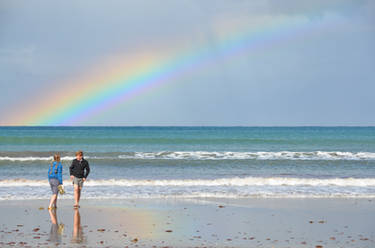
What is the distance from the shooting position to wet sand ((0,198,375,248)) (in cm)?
973

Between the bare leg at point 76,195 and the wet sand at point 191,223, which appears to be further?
the bare leg at point 76,195

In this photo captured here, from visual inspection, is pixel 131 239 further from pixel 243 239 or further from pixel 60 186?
pixel 60 186

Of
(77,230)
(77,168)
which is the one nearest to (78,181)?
(77,168)

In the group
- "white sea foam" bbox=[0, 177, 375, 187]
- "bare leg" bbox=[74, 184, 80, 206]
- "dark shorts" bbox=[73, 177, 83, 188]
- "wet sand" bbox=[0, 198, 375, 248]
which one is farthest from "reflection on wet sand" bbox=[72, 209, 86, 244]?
"white sea foam" bbox=[0, 177, 375, 187]

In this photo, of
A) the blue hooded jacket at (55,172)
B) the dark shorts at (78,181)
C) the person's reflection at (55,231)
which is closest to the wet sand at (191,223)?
the person's reflection at (55,231)

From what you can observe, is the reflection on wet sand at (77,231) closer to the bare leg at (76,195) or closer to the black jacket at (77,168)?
the bare leg at (76,195)

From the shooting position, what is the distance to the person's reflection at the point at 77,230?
9.79 metres

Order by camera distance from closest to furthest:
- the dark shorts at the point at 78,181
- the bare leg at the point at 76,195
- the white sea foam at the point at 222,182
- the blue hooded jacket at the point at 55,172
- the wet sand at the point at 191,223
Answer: the wet sand at the point at 191,223 < the blue hooded jacket at the point at 55,172 < the bare leg at the point at 76,195 < the dark shorts at the point at 78,181 < the white sea foam at the point at 222,182

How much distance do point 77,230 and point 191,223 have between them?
258 centimetres

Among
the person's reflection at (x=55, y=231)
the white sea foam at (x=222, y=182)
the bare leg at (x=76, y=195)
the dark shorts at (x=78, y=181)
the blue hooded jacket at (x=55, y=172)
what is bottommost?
the person's reflection at (x=55, y=231)

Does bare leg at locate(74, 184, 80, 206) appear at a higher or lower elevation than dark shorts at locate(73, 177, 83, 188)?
lower

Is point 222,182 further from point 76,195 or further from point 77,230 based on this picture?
point 77,230

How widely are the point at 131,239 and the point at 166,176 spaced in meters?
14.5

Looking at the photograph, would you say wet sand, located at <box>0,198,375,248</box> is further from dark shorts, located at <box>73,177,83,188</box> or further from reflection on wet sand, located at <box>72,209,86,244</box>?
dark shorts, located at <box>73,177,83,188</box>
